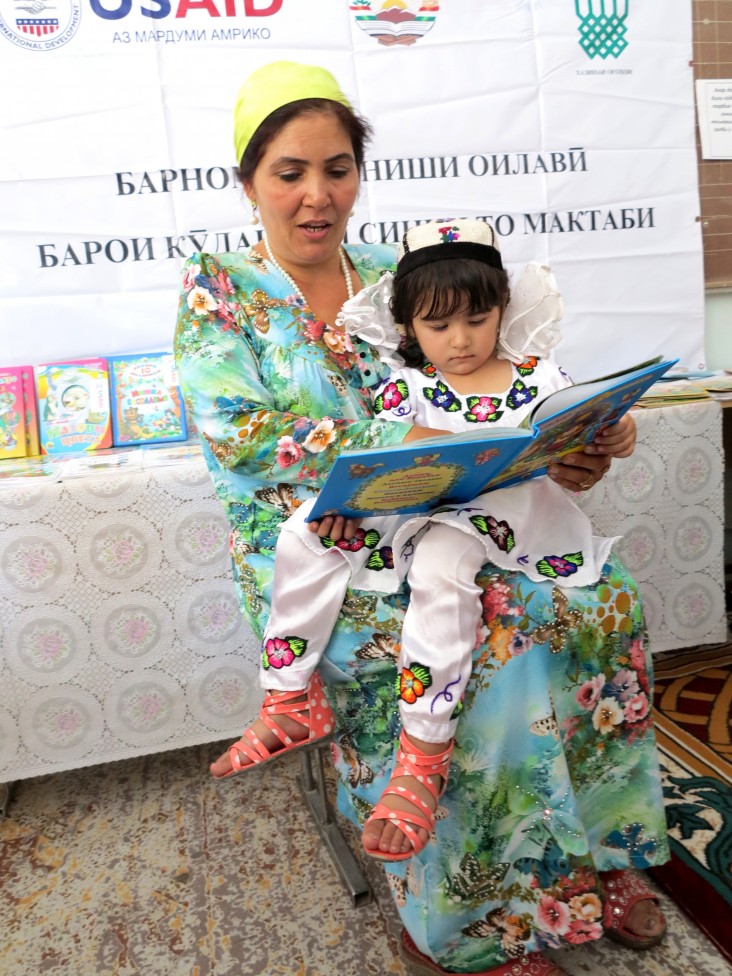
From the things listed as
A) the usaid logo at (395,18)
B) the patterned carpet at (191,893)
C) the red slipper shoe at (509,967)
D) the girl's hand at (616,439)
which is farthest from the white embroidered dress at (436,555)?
the usaid logo at (395,18)

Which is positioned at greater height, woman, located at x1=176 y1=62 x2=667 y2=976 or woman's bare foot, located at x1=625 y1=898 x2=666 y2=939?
woman, located at x1=176 y1=62 x2=667 y2=976

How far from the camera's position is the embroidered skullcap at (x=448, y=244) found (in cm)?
140

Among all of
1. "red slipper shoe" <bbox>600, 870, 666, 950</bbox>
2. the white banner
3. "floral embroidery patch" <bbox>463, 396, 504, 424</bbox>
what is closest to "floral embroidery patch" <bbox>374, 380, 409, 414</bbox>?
"floral embroidery patch" <bbox>463, 396, 504, 424</bbox>

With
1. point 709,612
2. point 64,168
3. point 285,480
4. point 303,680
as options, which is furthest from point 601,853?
point 64,168

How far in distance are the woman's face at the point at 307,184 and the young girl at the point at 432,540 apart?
0.15 meters

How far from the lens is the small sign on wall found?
266 centimetres

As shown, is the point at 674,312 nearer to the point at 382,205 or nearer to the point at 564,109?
the point at 564,109

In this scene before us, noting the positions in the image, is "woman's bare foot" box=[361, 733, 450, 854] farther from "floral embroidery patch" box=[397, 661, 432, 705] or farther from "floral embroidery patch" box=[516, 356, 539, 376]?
"floral embroidery patch" box=[516, 356, 539, 376]

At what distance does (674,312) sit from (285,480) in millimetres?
1934

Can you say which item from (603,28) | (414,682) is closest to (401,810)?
(414,682)

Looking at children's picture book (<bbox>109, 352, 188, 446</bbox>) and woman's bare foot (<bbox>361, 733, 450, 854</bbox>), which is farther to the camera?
children's picture book (<bbox>109, 352, 188, 446</bbox>)

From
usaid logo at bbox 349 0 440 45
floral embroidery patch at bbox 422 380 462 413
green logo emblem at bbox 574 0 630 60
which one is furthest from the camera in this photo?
green logo emblem at bbox 574 0 630 60

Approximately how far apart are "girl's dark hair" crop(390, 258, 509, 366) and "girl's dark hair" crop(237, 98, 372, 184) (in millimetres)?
332

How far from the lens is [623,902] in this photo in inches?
53.2
